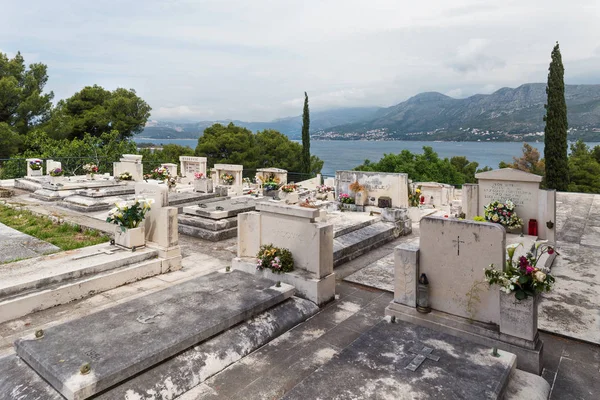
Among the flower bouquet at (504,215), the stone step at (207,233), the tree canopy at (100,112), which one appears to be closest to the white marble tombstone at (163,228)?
the stone step at (207,233)

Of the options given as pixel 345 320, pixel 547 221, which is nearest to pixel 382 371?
pixel 345 320

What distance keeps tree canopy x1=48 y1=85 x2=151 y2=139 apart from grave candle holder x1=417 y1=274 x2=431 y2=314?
31.5 m

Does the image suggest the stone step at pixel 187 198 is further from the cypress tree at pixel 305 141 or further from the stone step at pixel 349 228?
the cypress tree at pixel 305 141

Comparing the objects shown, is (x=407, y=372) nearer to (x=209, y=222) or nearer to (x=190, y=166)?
(x=209, y=222)

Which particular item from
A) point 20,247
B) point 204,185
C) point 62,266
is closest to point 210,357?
point 62,266

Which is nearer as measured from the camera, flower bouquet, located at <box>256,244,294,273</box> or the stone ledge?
the stone ledge

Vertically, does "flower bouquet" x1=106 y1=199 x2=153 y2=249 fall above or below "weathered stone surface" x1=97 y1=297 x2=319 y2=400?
above

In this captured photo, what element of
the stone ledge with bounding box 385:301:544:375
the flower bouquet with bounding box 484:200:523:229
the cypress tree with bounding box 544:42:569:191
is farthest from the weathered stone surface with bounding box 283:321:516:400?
the cypress tree with bounding box 544:42:569:191

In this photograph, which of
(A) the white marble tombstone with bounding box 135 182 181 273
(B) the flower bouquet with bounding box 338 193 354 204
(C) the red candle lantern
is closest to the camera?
(A) the white marble tombstone with bounding box 135 182 181 273

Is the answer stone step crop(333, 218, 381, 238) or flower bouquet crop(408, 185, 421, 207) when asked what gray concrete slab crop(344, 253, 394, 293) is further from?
flower bouquet crop(408, 185, 421, 207)

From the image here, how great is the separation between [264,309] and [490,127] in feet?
627

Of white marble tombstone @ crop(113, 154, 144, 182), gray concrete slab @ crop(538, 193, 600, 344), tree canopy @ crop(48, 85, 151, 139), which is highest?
tree canopy @ crop(48, 85, 151, 139)

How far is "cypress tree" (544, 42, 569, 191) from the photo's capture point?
826 inches

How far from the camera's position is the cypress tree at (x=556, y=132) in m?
21.0
